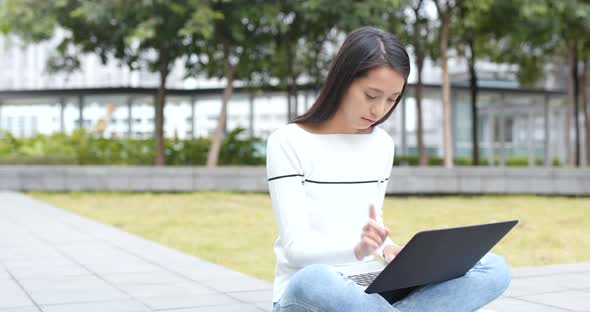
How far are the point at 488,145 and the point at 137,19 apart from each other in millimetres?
15364

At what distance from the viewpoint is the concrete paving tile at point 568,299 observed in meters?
4.89

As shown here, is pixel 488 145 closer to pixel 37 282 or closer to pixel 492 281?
pixel 37 282

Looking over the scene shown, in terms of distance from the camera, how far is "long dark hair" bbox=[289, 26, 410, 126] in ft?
9.43

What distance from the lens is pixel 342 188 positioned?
307cm

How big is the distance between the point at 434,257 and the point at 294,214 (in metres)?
0.53

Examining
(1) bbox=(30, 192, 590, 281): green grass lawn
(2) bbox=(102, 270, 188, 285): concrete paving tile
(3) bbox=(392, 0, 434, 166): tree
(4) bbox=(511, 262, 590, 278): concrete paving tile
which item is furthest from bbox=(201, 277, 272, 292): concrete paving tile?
(3) bbox=(392, 0, 434, 166): tree

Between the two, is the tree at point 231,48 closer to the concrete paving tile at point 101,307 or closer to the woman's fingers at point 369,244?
the concrete paving tile at point 101,307

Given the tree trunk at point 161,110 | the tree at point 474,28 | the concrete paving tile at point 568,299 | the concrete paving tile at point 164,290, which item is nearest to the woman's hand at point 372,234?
the concrete paving tile at point 568,299

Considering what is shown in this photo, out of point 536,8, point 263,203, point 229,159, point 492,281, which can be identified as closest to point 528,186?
point 536,8

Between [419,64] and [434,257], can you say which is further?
[419,64]

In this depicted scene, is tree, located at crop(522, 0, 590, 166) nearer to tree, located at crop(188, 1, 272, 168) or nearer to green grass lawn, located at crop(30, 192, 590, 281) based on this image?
green grass lawn, located at crop(30, 192, 590, 281)

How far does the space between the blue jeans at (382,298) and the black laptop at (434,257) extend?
43mm

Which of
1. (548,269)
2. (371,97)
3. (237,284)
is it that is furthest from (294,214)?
(548,269)

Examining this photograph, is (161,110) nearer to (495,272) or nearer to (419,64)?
(419,64)
